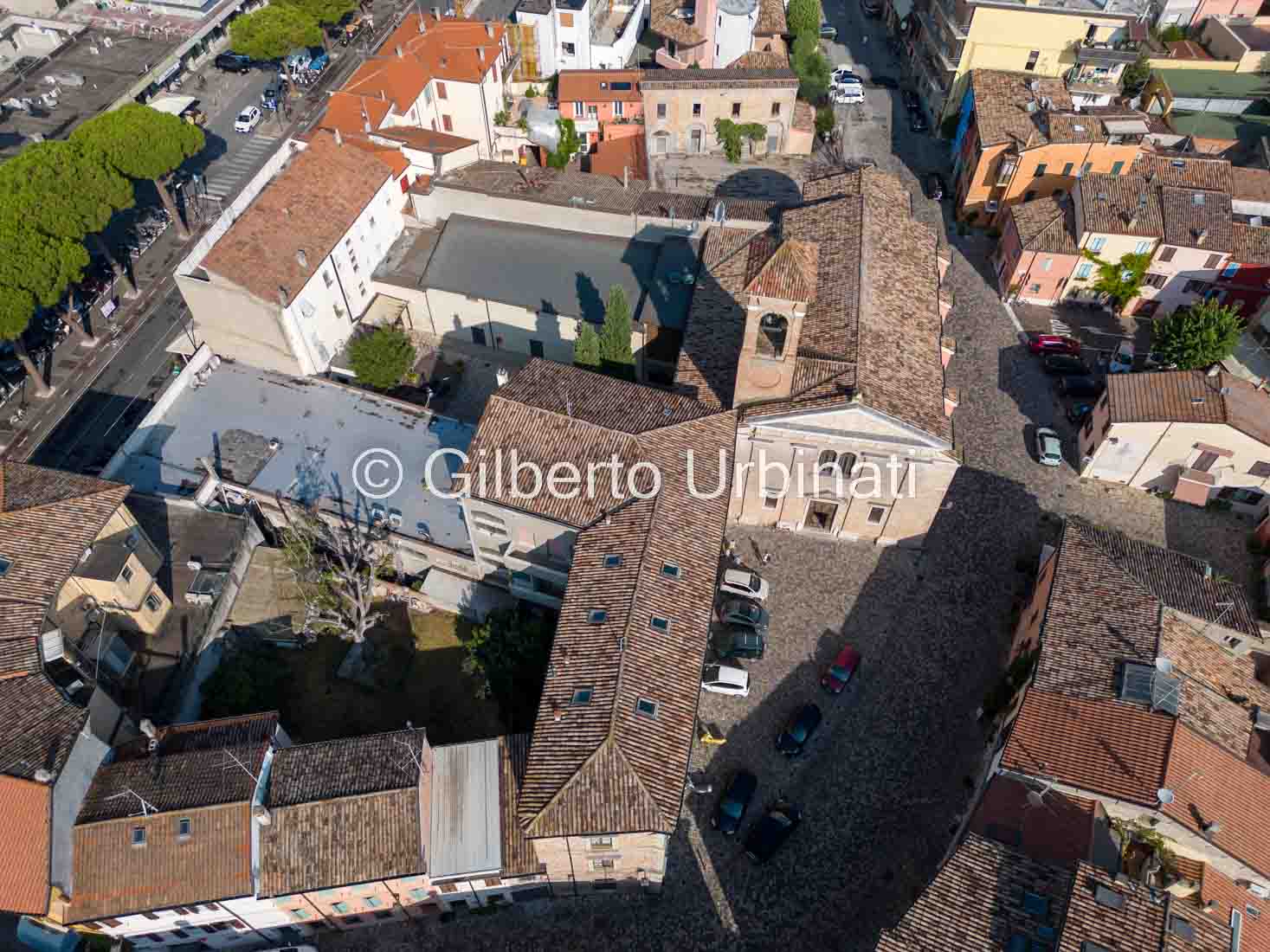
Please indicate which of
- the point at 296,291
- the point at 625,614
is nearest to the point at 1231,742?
the point at 625,614

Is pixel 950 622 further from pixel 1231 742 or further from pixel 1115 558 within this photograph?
pixel 1231 742

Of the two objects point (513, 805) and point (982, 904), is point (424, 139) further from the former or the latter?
point (982, 904)

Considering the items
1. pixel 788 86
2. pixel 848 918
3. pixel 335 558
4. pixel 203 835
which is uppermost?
pixel 788 86

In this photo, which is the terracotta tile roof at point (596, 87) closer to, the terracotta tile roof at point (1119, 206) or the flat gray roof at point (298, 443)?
the flat gray roof at point (298, 443)

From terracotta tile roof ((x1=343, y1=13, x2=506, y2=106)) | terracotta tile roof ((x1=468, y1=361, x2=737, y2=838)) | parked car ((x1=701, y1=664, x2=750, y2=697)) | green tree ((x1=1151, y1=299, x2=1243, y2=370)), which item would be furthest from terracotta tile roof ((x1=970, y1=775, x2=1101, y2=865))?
terracotta tile roof ((x1=343, y1=13, x2=506, y2=106))

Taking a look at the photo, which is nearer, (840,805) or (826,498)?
(840,805)
